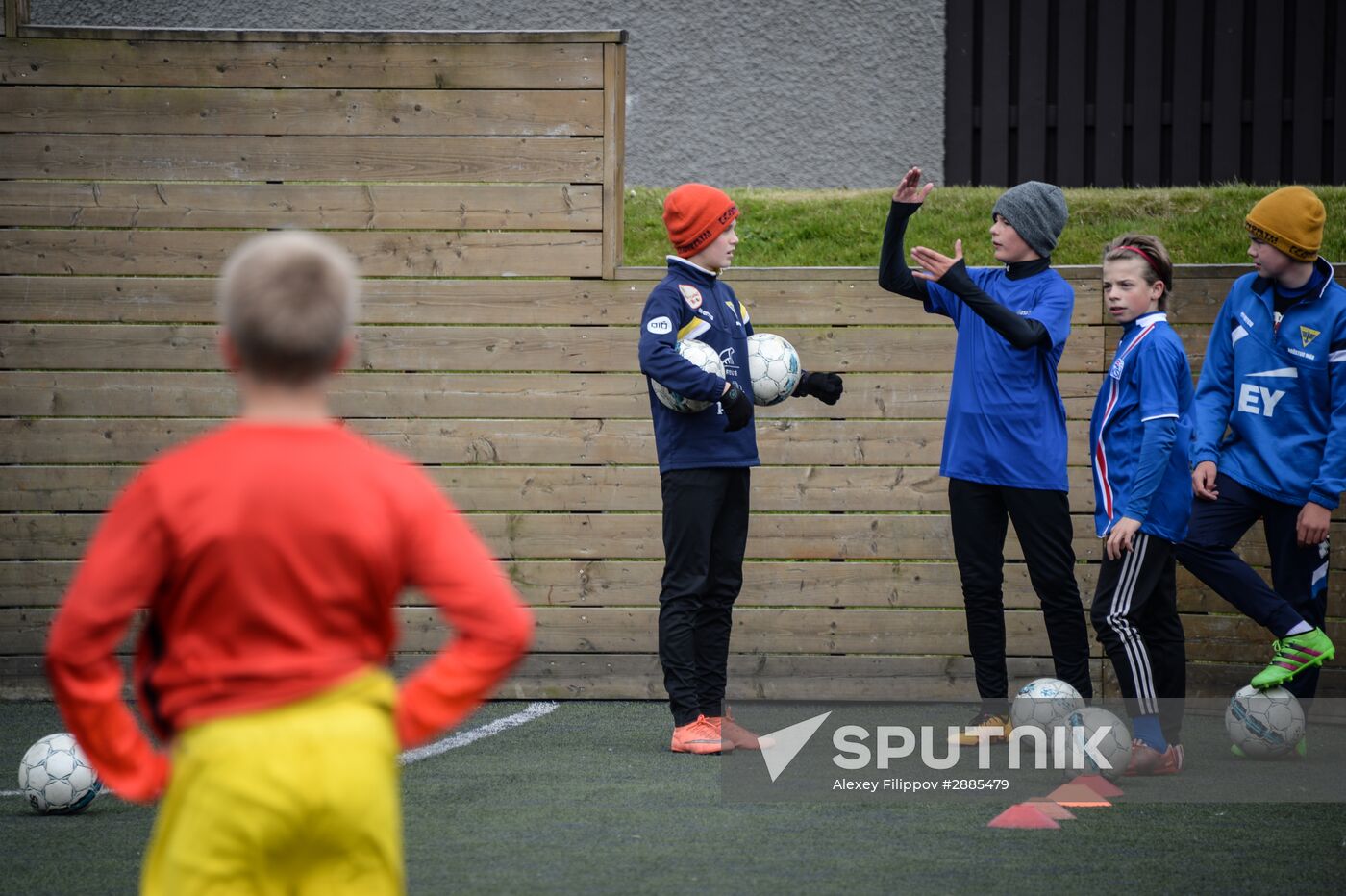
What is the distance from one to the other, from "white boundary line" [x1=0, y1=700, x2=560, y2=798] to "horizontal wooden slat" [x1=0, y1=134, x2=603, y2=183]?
7.65 ft

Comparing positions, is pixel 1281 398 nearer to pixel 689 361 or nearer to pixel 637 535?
pixel 689 361

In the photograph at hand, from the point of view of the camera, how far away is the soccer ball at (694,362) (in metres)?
5.05

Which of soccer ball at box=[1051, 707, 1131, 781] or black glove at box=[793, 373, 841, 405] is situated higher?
black glove at box=[793, 373, 841, 405]

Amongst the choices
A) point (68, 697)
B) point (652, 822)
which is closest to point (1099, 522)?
point (652, 822)

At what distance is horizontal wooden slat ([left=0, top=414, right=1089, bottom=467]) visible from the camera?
6.32 meters

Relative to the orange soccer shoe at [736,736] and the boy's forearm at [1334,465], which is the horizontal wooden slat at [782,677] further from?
the boy's forearm at [1334,465]

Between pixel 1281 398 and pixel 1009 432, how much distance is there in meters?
1.13

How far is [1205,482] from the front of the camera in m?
5.32

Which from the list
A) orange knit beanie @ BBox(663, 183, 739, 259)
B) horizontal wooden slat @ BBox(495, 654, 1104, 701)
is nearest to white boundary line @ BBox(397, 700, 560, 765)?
horizontal wooden slat @ BBox(495, 654, 1104, 701)

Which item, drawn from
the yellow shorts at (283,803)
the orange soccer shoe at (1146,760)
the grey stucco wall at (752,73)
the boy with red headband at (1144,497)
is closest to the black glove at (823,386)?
the boy with red headband at (1144,497)

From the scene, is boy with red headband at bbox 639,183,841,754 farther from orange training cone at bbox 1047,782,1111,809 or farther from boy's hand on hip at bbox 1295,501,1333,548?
boy's hand on hip at bbox 1295,501,1333,548

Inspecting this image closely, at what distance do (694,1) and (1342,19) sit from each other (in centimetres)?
416

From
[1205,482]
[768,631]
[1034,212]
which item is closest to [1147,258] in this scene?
[1034,212]

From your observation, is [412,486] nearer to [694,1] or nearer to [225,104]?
[225,104]
